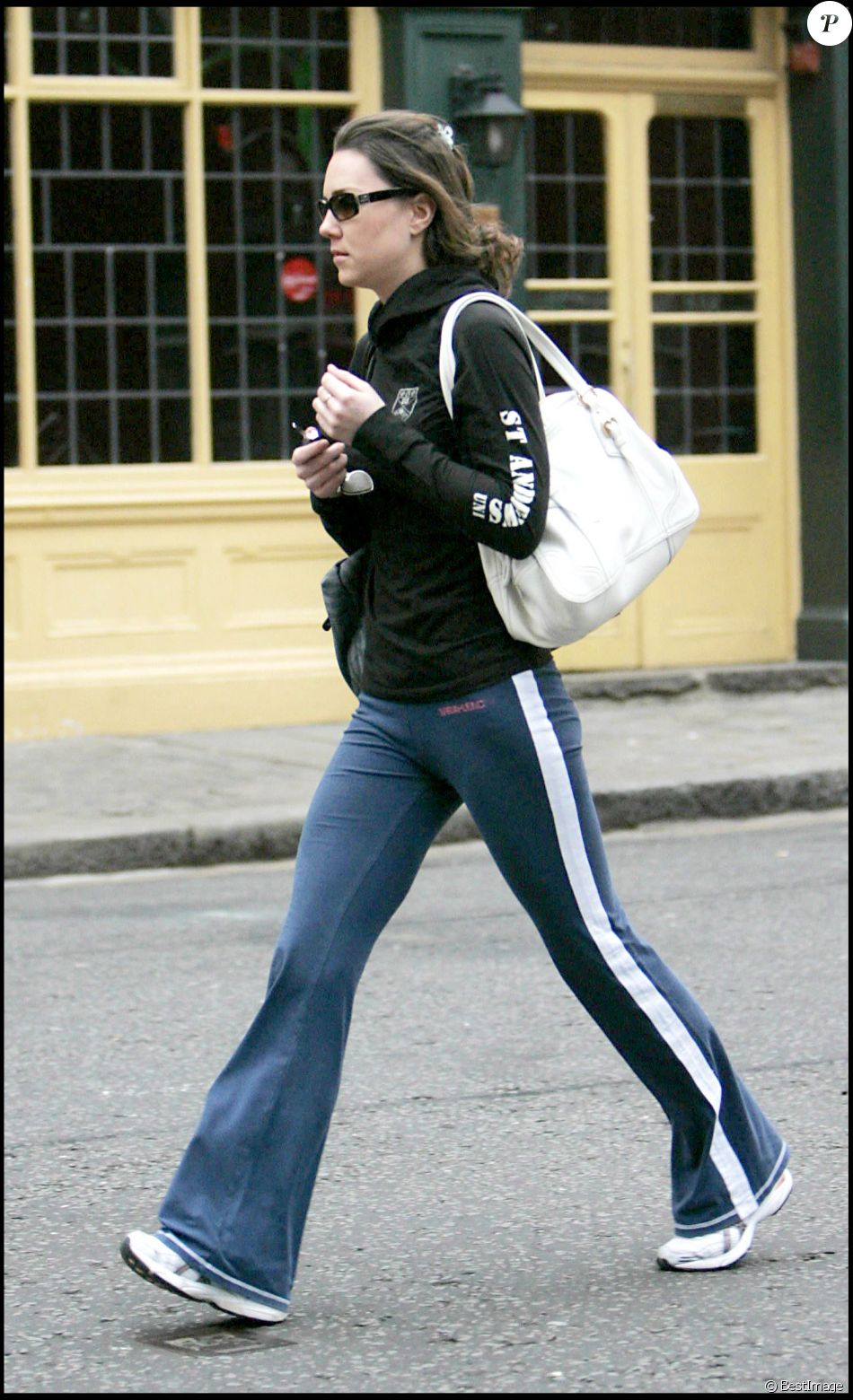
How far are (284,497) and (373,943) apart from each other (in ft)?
26.3

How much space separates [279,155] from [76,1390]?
9.02 meters

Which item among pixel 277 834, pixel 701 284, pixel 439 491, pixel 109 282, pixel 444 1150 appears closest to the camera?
pixel 439 491

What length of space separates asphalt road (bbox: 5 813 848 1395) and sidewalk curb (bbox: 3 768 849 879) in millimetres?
348

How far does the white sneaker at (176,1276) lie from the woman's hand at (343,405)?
1346 millimetres

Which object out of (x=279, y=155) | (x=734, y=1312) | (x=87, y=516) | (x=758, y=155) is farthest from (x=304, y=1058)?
(x=758, y=155)

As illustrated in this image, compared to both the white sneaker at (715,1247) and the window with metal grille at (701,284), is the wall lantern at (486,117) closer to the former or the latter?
the window with metal grille at (701,284)

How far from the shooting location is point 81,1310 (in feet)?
12.6

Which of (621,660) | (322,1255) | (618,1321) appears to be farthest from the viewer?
(621,660)

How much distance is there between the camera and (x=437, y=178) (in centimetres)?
372

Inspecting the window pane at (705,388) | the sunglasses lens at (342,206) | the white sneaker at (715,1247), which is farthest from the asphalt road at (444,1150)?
the window pane at (705,388)

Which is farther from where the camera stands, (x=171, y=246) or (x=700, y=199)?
(x=700, y=199)

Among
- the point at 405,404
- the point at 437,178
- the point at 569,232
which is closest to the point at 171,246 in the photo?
the point at 569,232

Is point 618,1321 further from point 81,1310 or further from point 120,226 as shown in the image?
point 120,226

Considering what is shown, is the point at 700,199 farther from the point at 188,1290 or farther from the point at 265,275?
the point at 188,1290
